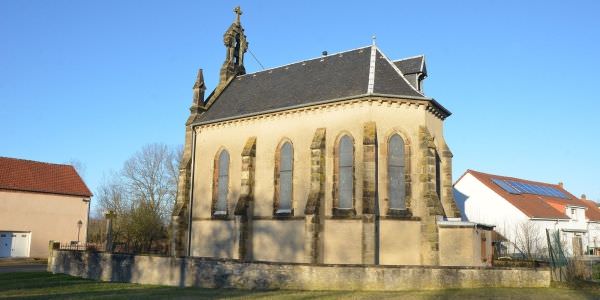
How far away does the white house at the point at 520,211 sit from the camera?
128 feet

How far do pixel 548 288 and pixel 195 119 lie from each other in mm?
20139

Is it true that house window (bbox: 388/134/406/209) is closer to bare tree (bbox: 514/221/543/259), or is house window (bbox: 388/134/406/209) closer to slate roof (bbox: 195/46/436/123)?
slate roof (bbox: 195/46/436/123)

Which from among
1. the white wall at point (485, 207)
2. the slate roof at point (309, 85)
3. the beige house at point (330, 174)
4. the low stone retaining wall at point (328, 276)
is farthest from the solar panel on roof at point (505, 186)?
the low stone retaining wall at point (328, 276)

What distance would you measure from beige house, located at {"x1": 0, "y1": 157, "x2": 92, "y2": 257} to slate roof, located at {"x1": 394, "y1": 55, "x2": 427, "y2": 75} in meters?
29.2

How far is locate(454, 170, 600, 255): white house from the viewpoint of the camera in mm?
39031

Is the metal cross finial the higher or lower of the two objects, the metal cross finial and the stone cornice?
the higher

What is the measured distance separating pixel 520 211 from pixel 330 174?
2407 cm

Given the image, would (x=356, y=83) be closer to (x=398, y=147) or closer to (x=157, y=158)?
(x=398, y=147)

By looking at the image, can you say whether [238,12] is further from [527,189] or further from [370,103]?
[527,189]

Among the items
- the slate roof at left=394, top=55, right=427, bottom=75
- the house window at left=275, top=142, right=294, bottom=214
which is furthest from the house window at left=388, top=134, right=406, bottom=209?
the house window at left=275, top=142, right=294, bottom=214

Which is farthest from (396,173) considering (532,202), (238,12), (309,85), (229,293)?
(532,202)

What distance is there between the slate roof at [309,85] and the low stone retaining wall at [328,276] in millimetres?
8687

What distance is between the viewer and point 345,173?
2216cm

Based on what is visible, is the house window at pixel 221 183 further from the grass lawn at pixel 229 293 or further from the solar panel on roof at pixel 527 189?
the solar panel on roof at pixel 527 189
